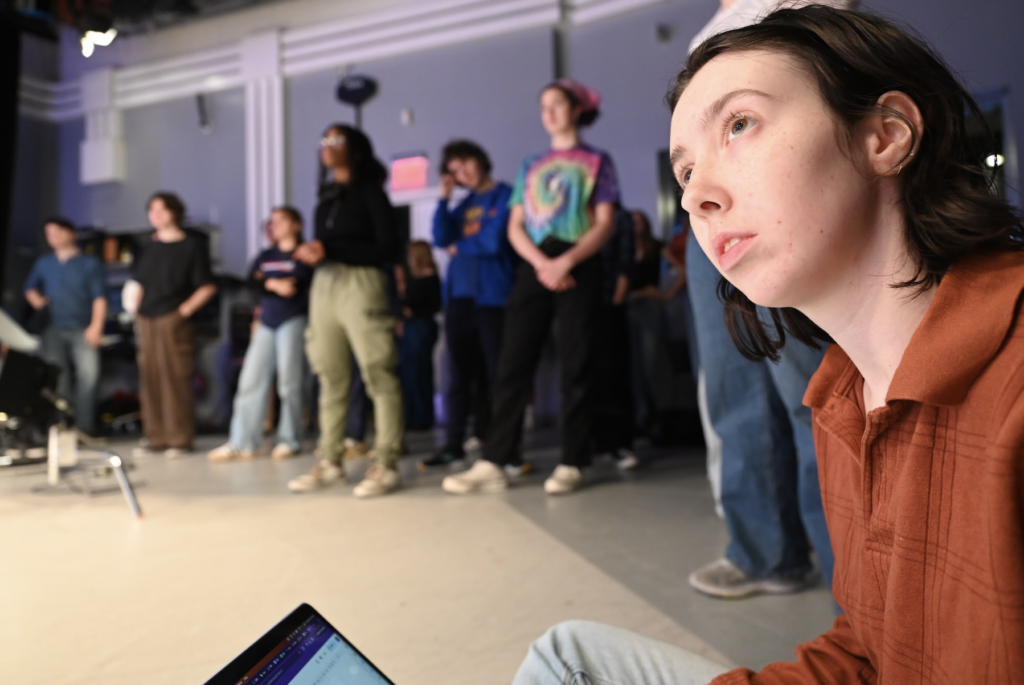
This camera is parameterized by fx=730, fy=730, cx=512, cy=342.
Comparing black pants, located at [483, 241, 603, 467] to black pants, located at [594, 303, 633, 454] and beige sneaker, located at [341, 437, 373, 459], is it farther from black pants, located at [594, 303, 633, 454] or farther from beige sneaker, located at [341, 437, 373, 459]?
beige sneaker, located at [341, 437, 373, 459]

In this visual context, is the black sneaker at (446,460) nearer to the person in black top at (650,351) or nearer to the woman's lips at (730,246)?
the person in black top at (650,351)

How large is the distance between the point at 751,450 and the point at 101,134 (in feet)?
25.7

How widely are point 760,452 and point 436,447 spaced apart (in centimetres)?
285

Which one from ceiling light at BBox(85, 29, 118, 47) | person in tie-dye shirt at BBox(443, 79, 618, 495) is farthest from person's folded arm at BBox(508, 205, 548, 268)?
ceiling light at BBox(85, 29, 118, 47)

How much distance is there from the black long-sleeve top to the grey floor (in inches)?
35.9

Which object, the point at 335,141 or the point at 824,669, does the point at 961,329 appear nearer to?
the point at 824,669

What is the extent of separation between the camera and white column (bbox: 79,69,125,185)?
287 inches

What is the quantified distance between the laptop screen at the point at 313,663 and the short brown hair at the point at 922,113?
0.61m

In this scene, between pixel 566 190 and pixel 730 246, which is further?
pixel 566 190

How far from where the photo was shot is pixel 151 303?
4270 millimetres

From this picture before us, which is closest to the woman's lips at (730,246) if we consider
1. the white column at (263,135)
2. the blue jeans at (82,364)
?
the blue jeans at (82,364)

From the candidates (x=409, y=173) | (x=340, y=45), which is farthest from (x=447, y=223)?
(x=340, y=45)

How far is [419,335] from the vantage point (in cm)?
511

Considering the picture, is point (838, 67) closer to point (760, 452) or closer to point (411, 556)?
point (760, 452)
